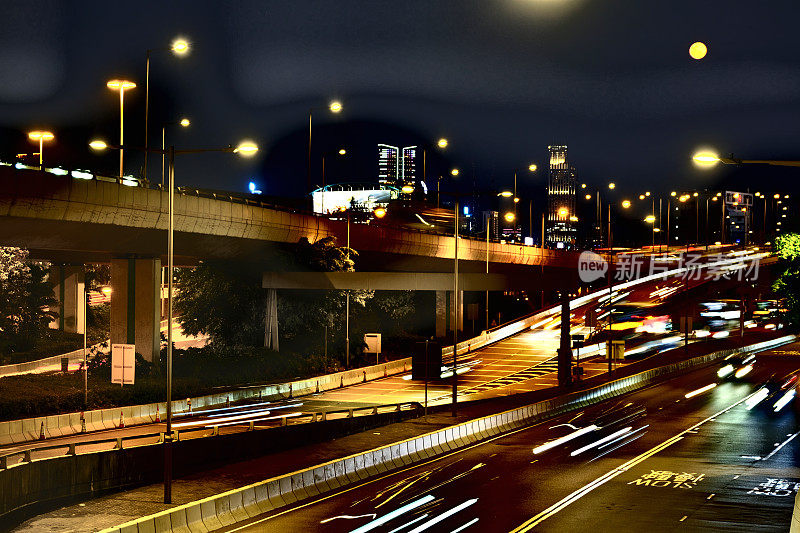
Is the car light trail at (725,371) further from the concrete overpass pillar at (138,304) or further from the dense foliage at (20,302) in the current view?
the dense foliage at (20,302)

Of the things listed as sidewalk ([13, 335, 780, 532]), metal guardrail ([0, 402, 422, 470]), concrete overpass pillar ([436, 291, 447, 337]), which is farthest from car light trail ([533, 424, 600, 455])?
concrete overpass pillar ([436, 291, 447, 337])

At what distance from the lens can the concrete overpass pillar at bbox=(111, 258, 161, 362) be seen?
2532 inches

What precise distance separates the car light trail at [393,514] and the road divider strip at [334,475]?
3.07 meters

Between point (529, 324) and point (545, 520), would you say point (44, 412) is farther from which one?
point (529, 324)

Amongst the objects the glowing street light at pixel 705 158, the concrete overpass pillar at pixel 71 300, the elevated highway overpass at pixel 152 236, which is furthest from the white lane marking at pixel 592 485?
the concrete overpass pillar at pixel 71 300

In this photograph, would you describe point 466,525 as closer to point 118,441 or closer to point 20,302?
point 118,441

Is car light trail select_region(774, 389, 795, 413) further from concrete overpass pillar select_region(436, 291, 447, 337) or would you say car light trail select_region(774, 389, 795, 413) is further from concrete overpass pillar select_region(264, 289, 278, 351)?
concrete overpass pillar select_region(436, 291, 447, 337)

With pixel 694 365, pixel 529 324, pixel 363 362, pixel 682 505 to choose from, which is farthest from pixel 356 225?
pixel 682 505

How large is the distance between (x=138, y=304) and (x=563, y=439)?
34168 mm

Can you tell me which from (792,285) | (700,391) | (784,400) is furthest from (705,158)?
(792,285)

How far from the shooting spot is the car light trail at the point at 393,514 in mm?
23531

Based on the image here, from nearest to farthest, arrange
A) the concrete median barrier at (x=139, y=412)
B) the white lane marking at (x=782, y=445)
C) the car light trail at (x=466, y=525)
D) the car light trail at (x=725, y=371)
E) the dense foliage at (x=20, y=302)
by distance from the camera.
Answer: the car light trail at (x=466, y=525), the white lane marking at (x=782, y=445), the concrete median barrier at (x=139, y=412), the car light trail at (x=725, y=371), the dense foliage at (x=20, y=302)

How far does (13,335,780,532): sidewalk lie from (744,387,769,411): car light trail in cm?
1238

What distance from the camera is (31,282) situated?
86.6 meters
